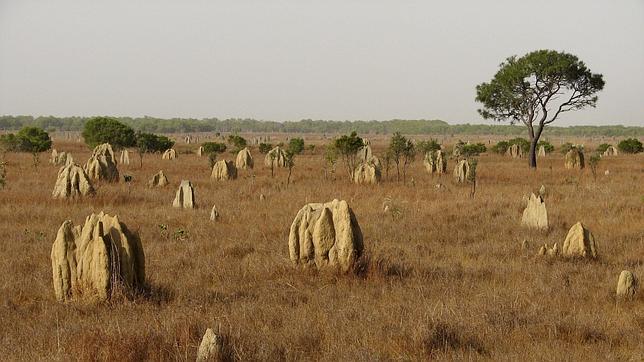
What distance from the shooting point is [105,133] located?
48406 mm

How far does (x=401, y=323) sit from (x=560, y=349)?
5.74 feet

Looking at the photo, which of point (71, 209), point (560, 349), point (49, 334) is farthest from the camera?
point (71, 209)

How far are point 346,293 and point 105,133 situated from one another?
1745 inches

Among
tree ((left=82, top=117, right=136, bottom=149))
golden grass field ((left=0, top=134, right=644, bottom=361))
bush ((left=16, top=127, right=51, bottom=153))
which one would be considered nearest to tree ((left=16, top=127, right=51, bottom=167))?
bush ((left=16, top=127, right=51, bottom=153))

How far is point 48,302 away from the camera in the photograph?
313 inches

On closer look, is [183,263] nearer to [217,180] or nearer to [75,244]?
[75,244]

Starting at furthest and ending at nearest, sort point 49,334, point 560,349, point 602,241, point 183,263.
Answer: point 602,241 < point 183,263 < point 49,334 < point 560,349

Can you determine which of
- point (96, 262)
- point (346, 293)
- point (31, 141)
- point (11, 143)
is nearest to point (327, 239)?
point (346, 293)

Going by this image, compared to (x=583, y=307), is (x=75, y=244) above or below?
above

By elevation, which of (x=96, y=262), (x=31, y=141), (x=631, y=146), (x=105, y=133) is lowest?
(x=31, y=141)

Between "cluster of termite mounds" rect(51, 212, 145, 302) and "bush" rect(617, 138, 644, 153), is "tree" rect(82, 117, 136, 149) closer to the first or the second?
"cluster of termite mounds" rect(51, 212, 145, 302)

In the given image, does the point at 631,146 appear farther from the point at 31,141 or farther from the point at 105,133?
the point at 31,141

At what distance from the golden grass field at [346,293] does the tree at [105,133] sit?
105 ft

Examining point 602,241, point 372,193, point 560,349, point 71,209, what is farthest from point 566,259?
point 71,209
